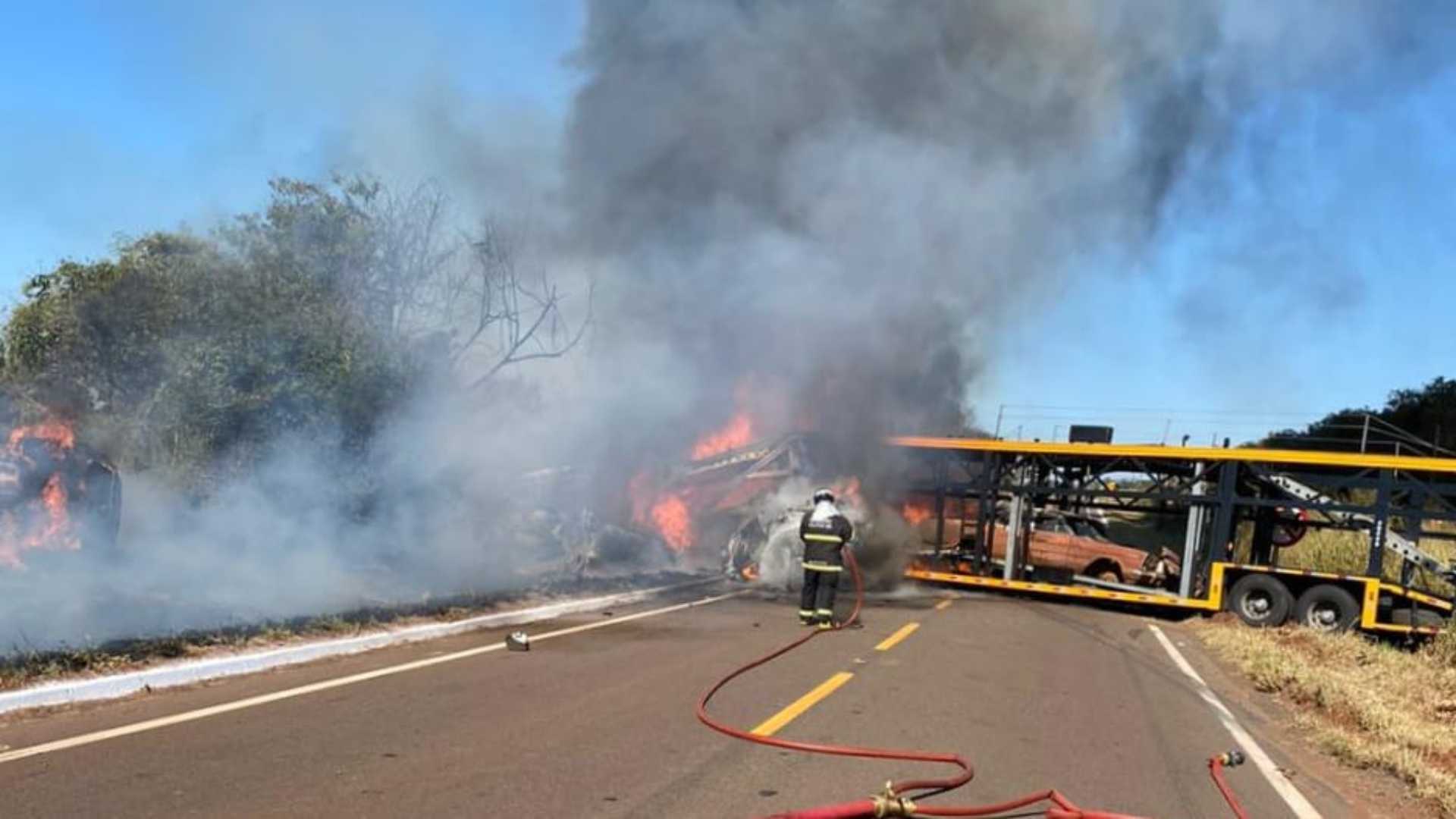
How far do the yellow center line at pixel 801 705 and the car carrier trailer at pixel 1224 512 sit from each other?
31.7ft

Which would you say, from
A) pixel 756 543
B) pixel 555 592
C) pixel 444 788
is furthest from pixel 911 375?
pixel 444 788

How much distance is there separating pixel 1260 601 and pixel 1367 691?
6371 millimetres

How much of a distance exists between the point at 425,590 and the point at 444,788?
7305mm

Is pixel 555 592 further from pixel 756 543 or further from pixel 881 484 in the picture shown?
pixel 881 484

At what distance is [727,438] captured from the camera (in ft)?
61.7

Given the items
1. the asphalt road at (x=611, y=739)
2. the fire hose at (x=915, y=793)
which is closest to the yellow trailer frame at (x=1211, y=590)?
the asphalt road at (x=611, y=739)

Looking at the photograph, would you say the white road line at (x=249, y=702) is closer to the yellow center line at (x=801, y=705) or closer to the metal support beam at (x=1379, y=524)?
the yellow center line at (x=801, y=705)

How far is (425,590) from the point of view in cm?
1166

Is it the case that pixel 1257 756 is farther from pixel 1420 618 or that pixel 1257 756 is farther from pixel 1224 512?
pixel 1420 618

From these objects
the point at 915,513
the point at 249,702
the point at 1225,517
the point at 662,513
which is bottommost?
the point at 249,702

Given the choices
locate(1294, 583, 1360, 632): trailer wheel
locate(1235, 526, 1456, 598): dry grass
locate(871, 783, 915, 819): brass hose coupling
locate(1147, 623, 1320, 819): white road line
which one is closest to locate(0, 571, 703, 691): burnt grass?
locate(1147, 623, 1320, 819): white road line

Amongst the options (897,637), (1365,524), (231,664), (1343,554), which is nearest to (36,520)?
(231,664)

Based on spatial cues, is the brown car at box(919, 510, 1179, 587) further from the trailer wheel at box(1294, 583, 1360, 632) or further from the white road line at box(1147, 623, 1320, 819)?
the white road line at box(1147, 623, 1320, 819)

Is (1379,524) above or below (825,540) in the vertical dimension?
above
